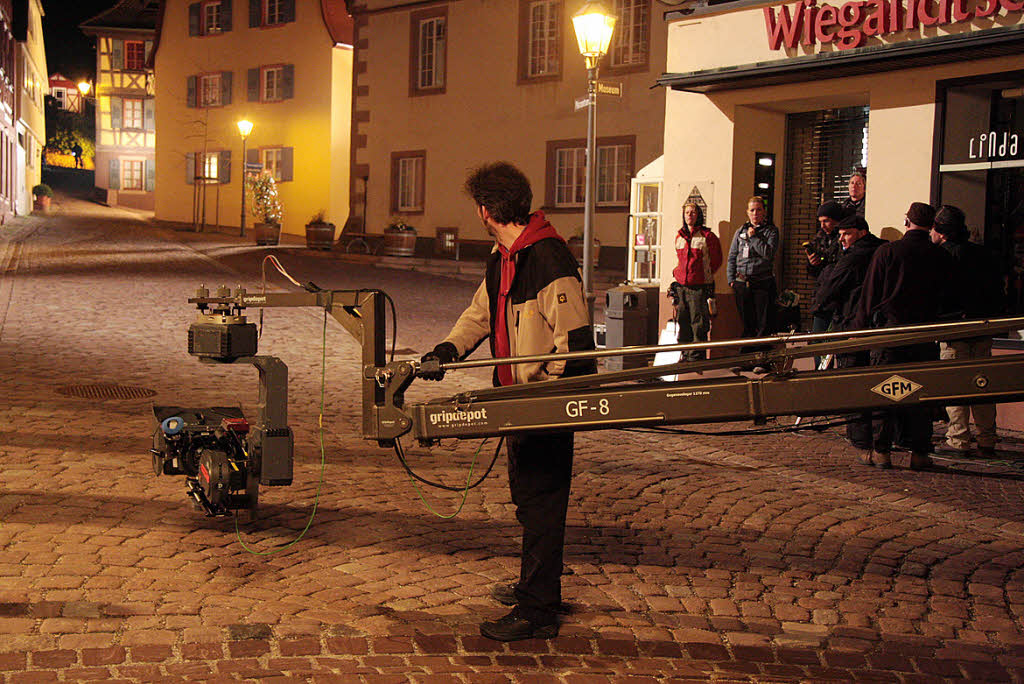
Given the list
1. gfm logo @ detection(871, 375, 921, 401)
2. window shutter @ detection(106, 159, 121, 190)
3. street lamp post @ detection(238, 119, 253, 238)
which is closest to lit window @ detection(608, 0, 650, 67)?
street lamp post @ detection(238, 119, 253, 238)

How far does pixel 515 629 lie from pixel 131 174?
61.3m

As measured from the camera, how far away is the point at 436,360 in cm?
497

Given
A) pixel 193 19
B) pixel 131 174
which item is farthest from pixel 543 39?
pixel 131 174

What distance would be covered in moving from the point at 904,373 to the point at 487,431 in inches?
61.1

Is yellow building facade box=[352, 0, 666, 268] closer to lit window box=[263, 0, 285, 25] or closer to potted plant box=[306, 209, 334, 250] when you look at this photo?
potted plant box=[306, 209, 334, 250]

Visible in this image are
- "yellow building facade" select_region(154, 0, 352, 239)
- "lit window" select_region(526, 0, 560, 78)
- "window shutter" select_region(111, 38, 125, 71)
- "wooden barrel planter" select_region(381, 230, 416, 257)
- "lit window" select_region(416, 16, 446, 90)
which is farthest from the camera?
"window shutter" select_region(111, 38, 125, 71)

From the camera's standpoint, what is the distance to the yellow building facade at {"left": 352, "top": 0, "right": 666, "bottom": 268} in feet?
88.6

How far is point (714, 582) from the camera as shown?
588 centimetres

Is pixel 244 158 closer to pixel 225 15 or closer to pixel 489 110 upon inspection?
pixel 225 15

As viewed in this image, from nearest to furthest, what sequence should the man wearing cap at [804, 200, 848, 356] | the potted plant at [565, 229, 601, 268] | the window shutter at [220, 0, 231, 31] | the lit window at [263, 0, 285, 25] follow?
the man wearing cap at [804, 200, 848, 356]
the potted plant at [565, 229, 601, 268]
the lit window at [263, 0, 285, 25]
the window shutter at [220, 0, 231, 31]

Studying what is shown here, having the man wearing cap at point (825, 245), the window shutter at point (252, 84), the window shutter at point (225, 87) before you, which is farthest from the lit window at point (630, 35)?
the window shutter at point (225, 87)

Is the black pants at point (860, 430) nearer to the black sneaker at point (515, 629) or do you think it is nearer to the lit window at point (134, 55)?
the black sneaker at point (515, 629)

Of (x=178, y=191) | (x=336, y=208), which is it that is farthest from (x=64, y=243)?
(x=178, y=191)

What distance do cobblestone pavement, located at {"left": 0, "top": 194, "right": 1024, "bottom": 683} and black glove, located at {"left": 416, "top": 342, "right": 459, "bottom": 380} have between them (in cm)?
109
